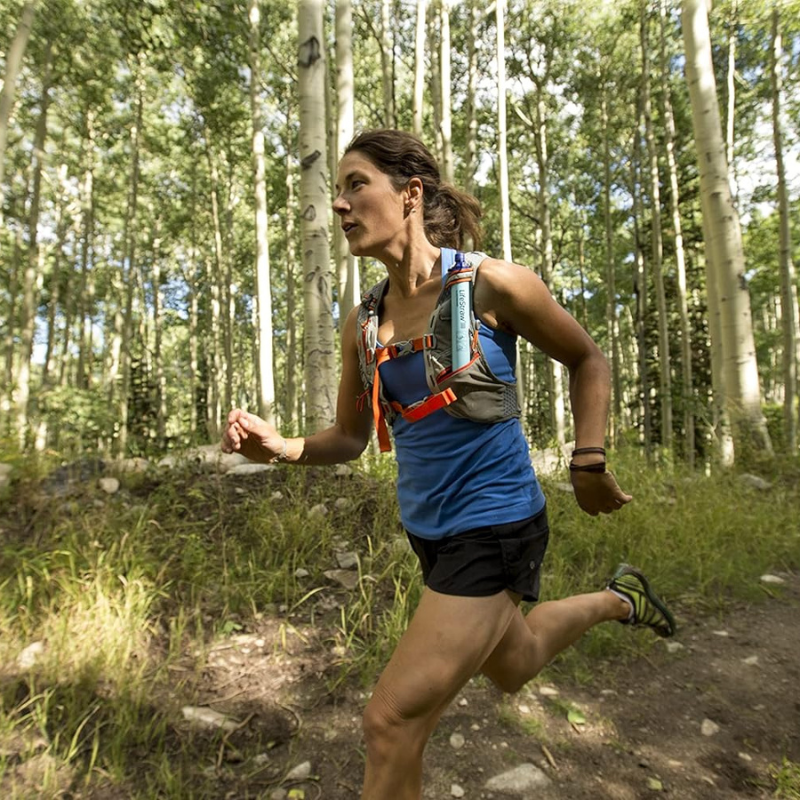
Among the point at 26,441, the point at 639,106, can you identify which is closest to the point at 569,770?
the point at 26,441

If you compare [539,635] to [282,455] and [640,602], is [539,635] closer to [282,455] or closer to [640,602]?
[640,602]

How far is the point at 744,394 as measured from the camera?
6.41m

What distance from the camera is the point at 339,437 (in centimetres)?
205

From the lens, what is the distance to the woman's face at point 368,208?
171 centimetres

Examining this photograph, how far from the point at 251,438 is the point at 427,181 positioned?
3.29 ft

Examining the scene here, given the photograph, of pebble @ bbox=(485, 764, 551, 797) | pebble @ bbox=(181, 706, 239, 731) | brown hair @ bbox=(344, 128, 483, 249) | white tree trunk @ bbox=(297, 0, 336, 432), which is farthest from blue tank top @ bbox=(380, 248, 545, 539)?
white tree trunk @ bbox=(297, 0, 336, 432)

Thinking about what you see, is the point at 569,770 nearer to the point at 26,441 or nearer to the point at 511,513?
the point at 511,513

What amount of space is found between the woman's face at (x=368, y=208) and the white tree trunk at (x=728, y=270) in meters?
5.82

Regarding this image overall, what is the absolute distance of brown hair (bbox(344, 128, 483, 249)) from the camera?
1.75m

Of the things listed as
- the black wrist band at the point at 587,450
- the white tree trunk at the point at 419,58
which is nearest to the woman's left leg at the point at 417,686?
the black wrist band at the point at 587,450

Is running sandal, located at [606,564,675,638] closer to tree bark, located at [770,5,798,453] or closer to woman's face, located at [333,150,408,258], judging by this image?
woman's face, located at [333,150,408,258]

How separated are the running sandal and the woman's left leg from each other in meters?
1.39

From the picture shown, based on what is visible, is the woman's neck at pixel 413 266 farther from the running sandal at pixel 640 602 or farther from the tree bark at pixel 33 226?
the tree bark at pixel 33 226

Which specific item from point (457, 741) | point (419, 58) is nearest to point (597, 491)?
point (457, 741)
